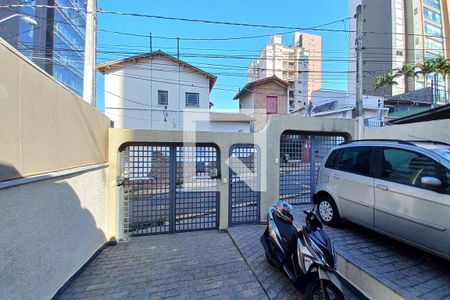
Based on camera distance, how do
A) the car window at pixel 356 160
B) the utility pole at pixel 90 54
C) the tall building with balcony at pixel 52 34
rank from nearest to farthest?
the car window at pixel 356 160
the utility pole at pixel 90 54
the tall building with balcony at pixel 52 34

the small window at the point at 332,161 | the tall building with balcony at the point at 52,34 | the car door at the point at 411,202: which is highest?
the tall building with balcony at the point at 52,34

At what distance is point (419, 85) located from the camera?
33.1m

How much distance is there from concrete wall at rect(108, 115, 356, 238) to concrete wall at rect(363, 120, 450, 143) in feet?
2.00

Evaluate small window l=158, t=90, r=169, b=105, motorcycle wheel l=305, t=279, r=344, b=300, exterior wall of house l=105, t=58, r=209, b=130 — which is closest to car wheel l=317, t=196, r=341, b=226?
motorcycle wheel l=305, t=279, r=344, b=300

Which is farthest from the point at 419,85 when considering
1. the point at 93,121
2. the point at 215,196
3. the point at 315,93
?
the point at 93,121

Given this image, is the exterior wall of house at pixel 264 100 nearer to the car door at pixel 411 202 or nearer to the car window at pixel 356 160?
the car window at pixel 356 160

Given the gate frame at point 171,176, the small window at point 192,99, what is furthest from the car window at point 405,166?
the small window at point 192,99

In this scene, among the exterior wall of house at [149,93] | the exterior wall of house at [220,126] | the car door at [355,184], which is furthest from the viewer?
the exterior wall of house at [220,126]

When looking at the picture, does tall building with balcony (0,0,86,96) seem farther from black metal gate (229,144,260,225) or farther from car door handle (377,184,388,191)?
car door handle (377,184,388,191)

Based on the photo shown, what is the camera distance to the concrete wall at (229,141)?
4.93m

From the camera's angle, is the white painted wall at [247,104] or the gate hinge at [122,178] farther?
the white painted wall at [247,104]

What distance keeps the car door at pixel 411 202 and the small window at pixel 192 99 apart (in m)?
14.1

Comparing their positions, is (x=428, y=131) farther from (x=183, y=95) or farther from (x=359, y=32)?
(x=183, y=95)

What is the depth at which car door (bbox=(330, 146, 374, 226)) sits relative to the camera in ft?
11.8
